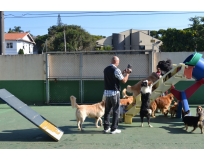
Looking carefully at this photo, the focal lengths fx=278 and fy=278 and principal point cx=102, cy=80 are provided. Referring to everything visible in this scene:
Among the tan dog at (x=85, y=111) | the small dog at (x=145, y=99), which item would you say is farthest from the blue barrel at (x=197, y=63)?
the tan dog at (x=85, y=111)

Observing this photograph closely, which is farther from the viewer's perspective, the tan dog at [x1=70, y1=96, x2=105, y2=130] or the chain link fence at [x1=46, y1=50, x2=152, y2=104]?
the chain link fence at [x1=46, y1=50, x2=152, y2=104]

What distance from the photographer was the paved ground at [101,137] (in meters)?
5.82

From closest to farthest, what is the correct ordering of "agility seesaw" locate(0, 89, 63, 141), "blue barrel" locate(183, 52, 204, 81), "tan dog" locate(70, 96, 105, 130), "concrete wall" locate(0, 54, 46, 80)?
"agility seesaw" locate(0, 89, 63, 141), "tan dog" locate(70, 96, 105, 130), "blue barrel" locate(183, 52, 204, 81), "concrete wall" locate(0, 54, 46, 80)

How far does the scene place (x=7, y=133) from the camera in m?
6.94

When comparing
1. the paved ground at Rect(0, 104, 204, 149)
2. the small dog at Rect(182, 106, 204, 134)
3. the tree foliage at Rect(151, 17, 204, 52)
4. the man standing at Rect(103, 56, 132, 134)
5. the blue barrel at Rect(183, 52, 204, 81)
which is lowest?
the paved ground at Rect(0, 104, 204, 149)

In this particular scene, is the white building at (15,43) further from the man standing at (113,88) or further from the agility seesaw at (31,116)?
the man standing at (113,88)

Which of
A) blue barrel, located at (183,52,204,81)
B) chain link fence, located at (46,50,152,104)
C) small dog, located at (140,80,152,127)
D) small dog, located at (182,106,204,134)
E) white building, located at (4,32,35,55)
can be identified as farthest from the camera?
white building, located at (4,32,35,55)

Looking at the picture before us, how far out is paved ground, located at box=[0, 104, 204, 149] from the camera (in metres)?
5.82

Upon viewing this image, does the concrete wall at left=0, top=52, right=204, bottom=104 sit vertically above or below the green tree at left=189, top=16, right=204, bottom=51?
below

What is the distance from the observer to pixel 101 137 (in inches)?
257

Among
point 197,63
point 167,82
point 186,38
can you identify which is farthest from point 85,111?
point 186,38

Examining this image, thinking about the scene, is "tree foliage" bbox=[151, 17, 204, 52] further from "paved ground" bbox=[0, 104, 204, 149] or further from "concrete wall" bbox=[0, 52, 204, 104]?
"paved ground" bbox=[0, 104, 204, 149]

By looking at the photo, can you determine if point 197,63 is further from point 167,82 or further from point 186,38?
point 186,38

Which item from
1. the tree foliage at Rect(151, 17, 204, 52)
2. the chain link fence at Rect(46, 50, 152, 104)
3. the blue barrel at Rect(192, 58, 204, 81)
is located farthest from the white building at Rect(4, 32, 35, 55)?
the blue barrel at Rect(192, 58, 204, 81)
